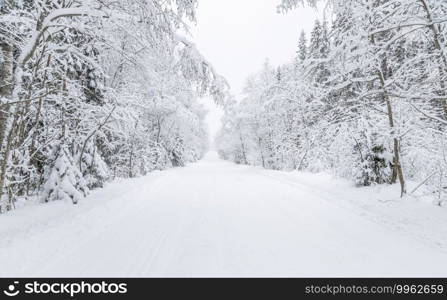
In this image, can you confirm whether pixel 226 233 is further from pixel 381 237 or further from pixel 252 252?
pixel 381 237

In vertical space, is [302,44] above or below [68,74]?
above

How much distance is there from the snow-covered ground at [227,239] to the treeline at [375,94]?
2.08 meters

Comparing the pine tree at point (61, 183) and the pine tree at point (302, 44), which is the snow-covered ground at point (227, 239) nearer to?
the pine tree at point (61, 183)

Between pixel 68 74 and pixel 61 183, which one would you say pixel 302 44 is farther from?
pixel 61 183

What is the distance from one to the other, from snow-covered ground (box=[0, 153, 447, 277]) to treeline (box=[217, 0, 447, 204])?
2.08 m

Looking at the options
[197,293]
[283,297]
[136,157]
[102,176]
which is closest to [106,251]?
[197,293]

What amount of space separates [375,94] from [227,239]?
24.8ft

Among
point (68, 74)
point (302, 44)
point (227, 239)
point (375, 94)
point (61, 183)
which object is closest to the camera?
point (227, 239)

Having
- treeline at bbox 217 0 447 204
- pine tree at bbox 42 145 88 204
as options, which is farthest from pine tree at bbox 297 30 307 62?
pine tree at bbox 42 145 88 204

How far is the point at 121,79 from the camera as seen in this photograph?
568 inches

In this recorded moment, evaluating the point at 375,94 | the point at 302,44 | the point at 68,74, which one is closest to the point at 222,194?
the point at 375,94

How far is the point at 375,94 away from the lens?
899cm

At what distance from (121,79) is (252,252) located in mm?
13155

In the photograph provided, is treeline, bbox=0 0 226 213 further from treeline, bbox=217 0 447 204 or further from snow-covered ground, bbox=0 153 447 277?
treeline, bbox=217 0 447 204
